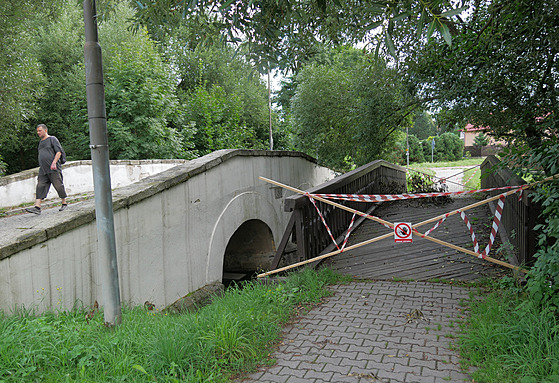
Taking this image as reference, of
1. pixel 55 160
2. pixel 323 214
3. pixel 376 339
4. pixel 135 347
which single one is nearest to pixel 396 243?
pixel 323 214

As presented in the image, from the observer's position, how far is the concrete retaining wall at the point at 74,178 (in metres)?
9.49

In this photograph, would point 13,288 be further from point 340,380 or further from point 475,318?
point 475,318

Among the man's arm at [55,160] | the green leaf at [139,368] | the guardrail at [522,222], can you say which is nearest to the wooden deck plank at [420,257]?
the guardrail at [522,222]

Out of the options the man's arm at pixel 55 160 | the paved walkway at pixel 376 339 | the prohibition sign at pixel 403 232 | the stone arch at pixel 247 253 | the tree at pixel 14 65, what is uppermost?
the tree at pixel 14 65

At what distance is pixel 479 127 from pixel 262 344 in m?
7.19

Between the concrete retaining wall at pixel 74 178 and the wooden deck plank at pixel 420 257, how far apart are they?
298 inches

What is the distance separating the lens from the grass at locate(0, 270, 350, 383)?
2916mm

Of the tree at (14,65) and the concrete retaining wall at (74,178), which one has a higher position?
the tree at (14,65)

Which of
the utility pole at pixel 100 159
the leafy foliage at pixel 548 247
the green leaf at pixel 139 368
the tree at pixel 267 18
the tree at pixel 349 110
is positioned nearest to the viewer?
the green leaf at pixel 139 368

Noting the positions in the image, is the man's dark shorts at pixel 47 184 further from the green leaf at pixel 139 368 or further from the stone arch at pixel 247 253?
the stone arch at pixel 247 253

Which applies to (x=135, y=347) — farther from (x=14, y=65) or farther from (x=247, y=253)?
(x=14, y=65)

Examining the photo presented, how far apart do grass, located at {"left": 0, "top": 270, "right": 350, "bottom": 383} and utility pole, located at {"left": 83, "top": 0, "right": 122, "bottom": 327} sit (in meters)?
0.41

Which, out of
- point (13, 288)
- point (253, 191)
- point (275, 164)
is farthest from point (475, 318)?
point (275, 164)

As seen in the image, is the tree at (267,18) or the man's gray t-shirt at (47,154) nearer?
the tree at (267,18)
